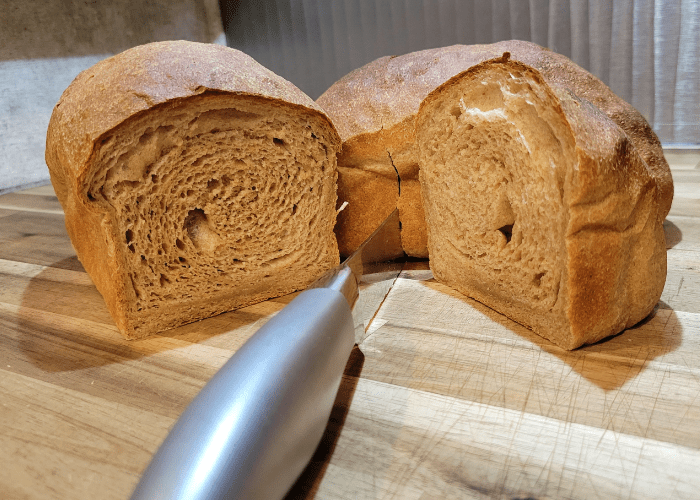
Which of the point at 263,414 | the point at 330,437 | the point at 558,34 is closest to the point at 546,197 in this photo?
the point at 330,437

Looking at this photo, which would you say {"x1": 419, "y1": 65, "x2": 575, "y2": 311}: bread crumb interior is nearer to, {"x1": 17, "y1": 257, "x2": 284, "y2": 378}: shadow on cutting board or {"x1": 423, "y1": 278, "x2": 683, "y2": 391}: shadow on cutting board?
{"x1": 423, "y1": 278, "x2": 683, "y2": 391}: shadow on cutting board

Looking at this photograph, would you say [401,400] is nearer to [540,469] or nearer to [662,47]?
[540,469]

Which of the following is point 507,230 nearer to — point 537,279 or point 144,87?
point 537,279

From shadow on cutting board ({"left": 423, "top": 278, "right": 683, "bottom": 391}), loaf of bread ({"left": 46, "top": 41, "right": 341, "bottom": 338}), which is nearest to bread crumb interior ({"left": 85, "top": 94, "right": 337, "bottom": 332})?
loaf of bread ({"left": 46, "top": 41, "right": 341, "bottom": 338})

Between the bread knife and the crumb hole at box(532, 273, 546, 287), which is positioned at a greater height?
the bread knife

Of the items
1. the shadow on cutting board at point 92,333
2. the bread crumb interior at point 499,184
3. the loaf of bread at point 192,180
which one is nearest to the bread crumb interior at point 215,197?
the loaf of bread at point 192,180

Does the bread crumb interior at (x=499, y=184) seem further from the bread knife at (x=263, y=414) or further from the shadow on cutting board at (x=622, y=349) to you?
the bread knife at (x=263, y=414)

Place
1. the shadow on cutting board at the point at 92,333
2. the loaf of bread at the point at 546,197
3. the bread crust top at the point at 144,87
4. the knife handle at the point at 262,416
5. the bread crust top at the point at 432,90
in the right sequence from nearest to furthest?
the knife handle at the point at 262,416 < the loaf of bread at the point at 546,197 < the bread crust top at the point at 144,87 < the shadow on cutting board at the point at 92,333 < the bread crust top at the point at 432,90
